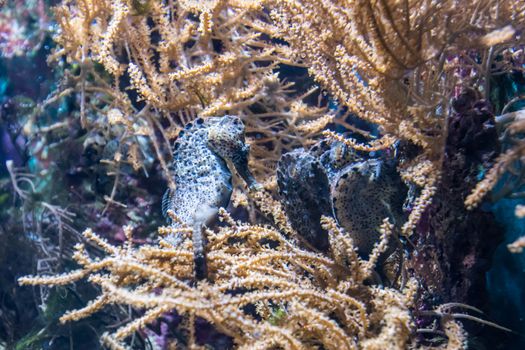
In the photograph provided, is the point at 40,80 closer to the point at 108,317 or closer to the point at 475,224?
the point at 108,317

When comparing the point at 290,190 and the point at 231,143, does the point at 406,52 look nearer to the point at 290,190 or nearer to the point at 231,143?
the point at 290,190

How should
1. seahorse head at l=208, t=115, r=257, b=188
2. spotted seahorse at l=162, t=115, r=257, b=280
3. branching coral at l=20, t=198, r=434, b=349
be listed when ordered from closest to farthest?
1. branching coral at l=20, t=198, r=434, b=349
2. spotted seahorse at l=162, t=115, r=257, b=280
3. seahorse head at l=208, t=115, r=257, b=188

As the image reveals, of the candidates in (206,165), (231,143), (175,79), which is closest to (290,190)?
(231,143)

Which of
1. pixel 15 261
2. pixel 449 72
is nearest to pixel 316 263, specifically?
pixel 449 72

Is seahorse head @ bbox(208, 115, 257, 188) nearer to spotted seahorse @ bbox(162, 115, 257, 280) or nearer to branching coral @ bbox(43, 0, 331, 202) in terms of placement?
spotted seahorse @ bbox(162, 115, 257, 280)

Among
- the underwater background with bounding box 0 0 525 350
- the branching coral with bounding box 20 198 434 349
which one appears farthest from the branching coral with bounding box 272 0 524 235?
the branching coral with bounding box 20 198 434 349

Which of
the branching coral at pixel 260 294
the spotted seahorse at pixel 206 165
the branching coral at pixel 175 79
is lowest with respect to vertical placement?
the branching coral at pixel 260 294

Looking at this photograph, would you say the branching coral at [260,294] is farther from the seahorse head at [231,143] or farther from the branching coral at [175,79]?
the branching coral at [175,79]

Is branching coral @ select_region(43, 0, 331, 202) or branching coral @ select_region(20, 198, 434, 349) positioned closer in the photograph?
branching coral @ select_region(20, 198, 434, 349)

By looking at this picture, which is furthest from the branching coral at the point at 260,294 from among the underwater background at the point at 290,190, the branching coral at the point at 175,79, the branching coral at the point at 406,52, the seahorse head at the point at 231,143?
the branching coral at the point at 175,79
